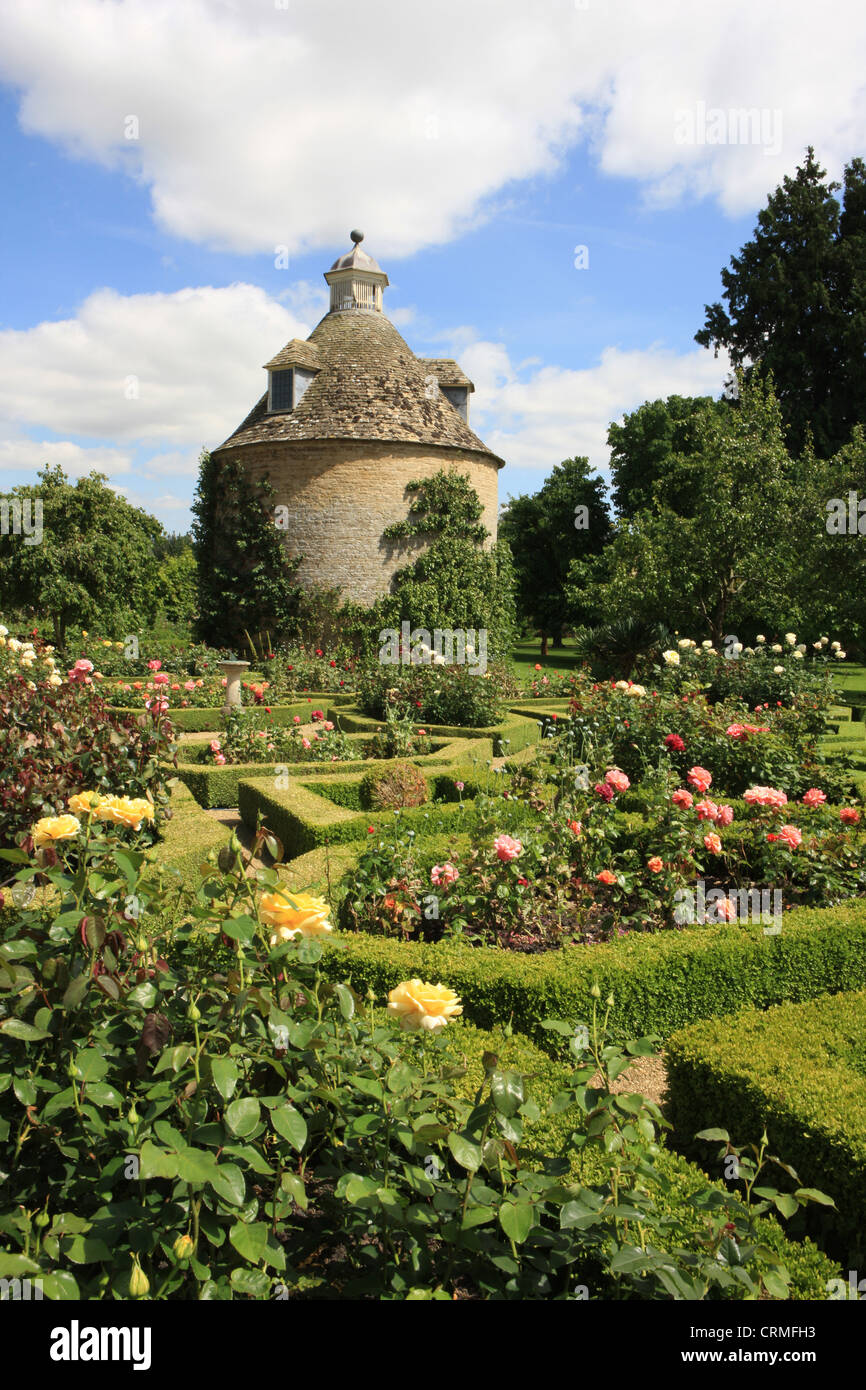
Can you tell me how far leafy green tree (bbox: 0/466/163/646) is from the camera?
2700cm

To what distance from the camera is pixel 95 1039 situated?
2264mm

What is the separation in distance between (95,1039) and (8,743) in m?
4.70

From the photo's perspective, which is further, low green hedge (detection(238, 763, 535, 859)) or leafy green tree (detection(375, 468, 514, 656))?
leafy green tree (detection(375, 468, 514, 656))

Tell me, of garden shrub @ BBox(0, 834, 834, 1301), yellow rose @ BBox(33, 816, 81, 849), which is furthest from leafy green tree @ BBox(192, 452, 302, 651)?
garden shrub @ BBox(0, 834, 834, 1301)

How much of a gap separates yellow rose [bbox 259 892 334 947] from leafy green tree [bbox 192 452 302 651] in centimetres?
2082

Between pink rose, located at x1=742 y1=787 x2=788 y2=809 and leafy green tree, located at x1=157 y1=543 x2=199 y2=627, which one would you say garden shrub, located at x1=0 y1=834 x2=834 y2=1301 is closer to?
pink rose, located at x1=742 y1=787 x2=788 y2=809

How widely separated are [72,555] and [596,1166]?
2763 cm

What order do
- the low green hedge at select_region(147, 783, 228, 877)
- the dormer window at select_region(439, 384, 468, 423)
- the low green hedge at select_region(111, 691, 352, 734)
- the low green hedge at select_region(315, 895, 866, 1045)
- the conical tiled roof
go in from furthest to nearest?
the dormer window at select_region(439, 384, 468, 423) → the conical tiled roof → the low green hedge at select_region(111, 691, 352, 734) → the low green hedge at select_region(147, 783, 228, 877) → the low green hedge at select_region(315, 895, 866, 1045)

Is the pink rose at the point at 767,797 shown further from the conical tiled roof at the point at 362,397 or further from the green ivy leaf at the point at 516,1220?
the conical tiled roof at the point at 362,397

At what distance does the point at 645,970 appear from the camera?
478cm

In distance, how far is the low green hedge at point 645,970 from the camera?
179 inches

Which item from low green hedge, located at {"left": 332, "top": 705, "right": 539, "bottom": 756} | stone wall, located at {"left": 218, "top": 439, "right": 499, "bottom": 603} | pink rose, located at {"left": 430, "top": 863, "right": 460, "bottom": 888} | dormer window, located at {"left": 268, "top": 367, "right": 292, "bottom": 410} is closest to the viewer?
pink rose, located at {"left": 430, "top": 863, "right": 460, "bottom": 888}

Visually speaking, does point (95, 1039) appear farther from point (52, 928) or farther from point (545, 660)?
point (545, 660)

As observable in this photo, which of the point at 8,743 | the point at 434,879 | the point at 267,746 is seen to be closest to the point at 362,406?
the point at 267,746
